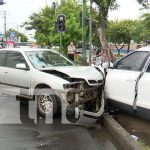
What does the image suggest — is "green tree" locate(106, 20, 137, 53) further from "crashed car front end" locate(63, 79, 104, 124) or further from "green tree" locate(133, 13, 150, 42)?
"crashed car front end" locate(63, 79, 104, 124)

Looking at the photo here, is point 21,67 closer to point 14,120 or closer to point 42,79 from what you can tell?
point 42,79

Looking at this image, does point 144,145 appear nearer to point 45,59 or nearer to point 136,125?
point 136,125

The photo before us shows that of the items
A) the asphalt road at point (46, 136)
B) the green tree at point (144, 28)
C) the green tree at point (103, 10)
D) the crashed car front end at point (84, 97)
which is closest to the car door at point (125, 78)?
the crashed car front end at point (84, 97)

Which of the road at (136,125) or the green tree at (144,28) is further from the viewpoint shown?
the green tree at (144,28)

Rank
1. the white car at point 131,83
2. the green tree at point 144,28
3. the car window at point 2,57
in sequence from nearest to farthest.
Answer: the white car at point 131,83
the car window at point 2,57
the green tree at point 144,28

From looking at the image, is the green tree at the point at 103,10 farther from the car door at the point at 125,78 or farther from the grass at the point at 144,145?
the grass at the point at 144,145

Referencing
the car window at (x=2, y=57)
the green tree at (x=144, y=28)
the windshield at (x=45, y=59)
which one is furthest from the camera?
the green tree at (x=144, y=28)

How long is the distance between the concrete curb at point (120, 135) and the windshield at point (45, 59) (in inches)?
96.5

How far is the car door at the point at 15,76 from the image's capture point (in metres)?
10.9

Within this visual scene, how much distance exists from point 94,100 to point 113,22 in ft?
180

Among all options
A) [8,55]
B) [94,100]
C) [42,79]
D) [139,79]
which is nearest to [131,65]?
[139,79]

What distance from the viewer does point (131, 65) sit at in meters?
8.87

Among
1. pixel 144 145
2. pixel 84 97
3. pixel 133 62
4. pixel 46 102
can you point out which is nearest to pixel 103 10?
pixel 46 102

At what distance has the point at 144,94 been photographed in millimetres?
8039
